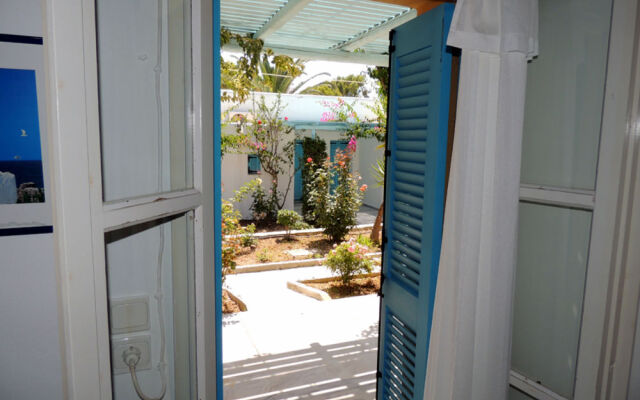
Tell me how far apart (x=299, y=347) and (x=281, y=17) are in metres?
2.97

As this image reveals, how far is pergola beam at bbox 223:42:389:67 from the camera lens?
4379 mm

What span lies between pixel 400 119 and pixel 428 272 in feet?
2.74

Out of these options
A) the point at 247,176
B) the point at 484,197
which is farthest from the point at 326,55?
the point at 247,176

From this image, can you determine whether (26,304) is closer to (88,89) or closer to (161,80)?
(161,80)

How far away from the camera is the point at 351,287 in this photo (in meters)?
5.62

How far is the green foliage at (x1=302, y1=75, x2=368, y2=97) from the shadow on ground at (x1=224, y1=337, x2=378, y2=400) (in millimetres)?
12615

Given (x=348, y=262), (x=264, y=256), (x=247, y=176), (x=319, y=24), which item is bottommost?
(x=264, y=256)

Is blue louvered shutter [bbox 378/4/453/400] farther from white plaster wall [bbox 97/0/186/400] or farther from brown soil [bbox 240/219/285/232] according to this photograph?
brown soil [bbox 240/219/285/232]

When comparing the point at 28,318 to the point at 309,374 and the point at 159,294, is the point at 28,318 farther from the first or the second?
the point at 309,374

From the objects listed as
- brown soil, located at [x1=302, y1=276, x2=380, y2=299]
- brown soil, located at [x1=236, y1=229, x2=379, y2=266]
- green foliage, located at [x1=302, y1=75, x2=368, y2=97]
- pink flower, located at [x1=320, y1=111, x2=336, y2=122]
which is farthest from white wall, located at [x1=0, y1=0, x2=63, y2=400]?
green foliage, located at [x1=302, y1=75, x2=368, y2=97]

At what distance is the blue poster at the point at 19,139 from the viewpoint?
3.71 feet

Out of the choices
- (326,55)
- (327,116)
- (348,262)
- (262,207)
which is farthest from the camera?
(327,116)

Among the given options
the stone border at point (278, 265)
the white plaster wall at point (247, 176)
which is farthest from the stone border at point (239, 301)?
the white plaster wall at point (247, 176)

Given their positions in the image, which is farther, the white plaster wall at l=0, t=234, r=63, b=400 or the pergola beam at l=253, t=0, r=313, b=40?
the pergola beam at l=253, t=0, r=313, b=40
